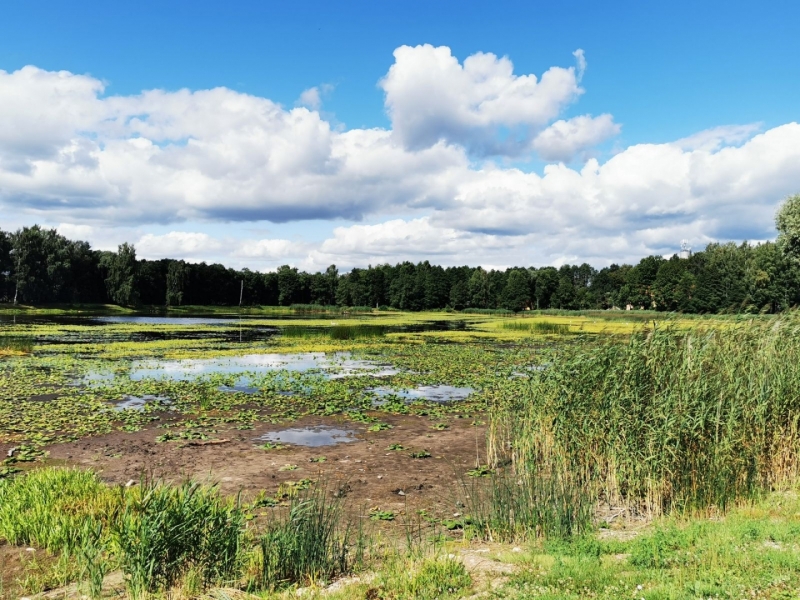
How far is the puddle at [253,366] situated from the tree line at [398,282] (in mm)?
40999

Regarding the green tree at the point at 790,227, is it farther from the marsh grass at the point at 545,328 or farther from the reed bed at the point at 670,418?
the reed bed at the point at 670,418

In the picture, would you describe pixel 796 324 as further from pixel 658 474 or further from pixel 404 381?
pixel 404 381

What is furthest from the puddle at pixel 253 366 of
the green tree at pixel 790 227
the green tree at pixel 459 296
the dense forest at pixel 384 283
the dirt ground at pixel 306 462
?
the green tree at pixel 459 296

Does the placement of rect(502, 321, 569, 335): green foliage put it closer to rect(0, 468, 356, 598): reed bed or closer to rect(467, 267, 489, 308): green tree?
rect(0, 468, 356, 598): reed bed

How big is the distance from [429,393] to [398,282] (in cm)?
11087

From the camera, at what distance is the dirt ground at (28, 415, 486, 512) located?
10320 millimetres

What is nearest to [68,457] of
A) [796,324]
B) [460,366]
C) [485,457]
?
[485,457]

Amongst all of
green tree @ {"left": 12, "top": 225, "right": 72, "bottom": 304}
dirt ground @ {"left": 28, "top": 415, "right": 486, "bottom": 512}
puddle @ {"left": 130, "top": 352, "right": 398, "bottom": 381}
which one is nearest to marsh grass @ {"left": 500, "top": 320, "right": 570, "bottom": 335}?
puddle @ {"left": 130, "top": 352, "right": 398, "bottom": 381}

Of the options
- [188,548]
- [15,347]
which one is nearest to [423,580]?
[188,548]

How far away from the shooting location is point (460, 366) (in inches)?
1083

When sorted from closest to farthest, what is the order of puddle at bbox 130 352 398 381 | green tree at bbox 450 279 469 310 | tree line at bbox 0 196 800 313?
puddle at bbox 130 352 398 381, tree line at bbox 0 196 800 313, green tree at bbox 450 279 469 310

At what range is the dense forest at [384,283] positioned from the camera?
271 feet

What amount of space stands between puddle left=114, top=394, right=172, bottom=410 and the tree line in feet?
166

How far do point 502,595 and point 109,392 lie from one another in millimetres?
17936
